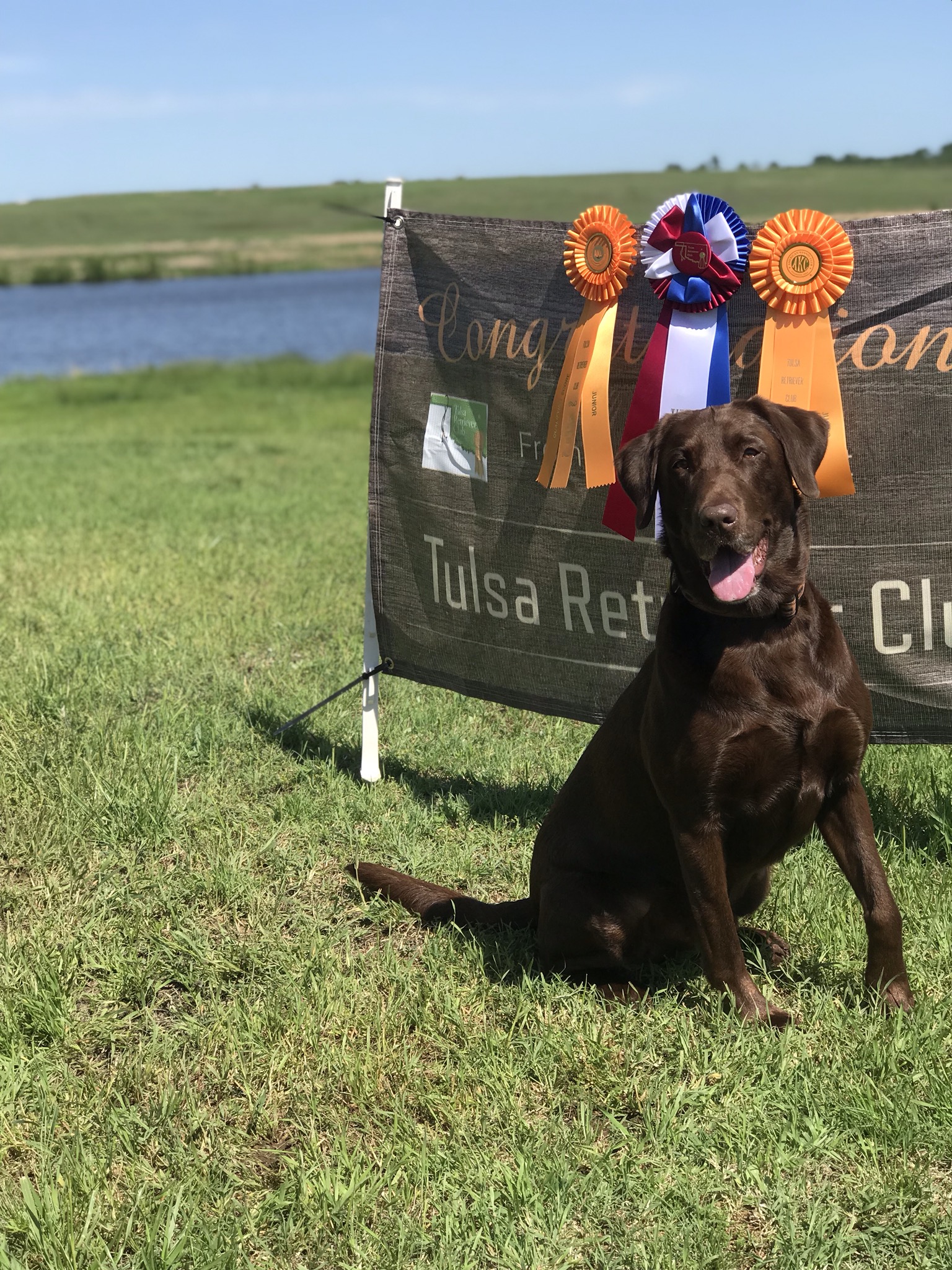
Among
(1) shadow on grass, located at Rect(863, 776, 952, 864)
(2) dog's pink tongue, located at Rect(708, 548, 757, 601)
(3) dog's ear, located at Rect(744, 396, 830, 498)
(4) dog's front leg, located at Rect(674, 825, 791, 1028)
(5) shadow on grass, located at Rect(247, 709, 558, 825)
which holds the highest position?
(3) dog's ear, located at Rect(744, 396, 830, 498)

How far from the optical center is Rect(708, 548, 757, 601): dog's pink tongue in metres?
2.62

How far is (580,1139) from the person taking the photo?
2510 millimetres

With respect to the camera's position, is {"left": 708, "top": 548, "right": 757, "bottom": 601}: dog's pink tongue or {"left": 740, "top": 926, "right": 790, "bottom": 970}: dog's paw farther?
{"left": 740, "top": 926, "right": 790, "bottom": 970}: dog's paw

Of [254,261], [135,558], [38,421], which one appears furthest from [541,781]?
[254,261]

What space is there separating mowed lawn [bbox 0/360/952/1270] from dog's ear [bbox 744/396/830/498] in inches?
51.9

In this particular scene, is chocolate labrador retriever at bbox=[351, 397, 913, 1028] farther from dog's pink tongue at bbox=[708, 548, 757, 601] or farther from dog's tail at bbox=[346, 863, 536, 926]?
dog's tail at bbox=[346, 863, 536, 926]

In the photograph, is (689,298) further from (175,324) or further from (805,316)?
(175,324)

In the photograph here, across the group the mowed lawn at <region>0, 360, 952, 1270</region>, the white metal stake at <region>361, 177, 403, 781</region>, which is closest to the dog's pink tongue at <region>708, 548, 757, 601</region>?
the mowed lawn at <region>0, 360, 952, 1270</region>

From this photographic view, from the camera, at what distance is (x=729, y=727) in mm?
2658

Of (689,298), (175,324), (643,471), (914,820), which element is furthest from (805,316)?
(175,324)

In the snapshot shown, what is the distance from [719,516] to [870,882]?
1.00 metres

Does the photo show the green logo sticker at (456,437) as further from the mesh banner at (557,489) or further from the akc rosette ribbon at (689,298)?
the akc rosette ribbon at (689,298)

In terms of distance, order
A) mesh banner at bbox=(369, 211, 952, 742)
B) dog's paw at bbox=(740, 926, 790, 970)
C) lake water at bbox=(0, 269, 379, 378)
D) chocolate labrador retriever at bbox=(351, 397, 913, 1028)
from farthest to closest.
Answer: lake water at bbox=(0, 269, 379, 378) → mesh banner at bbox=(369, 211, 952, 742) → dog's paw at bbox=(740, 926, 790, 970) → chocolate labrador retriever at bbox=(351, 397, 913, 1028)

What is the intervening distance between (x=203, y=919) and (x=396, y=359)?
2193 mm
